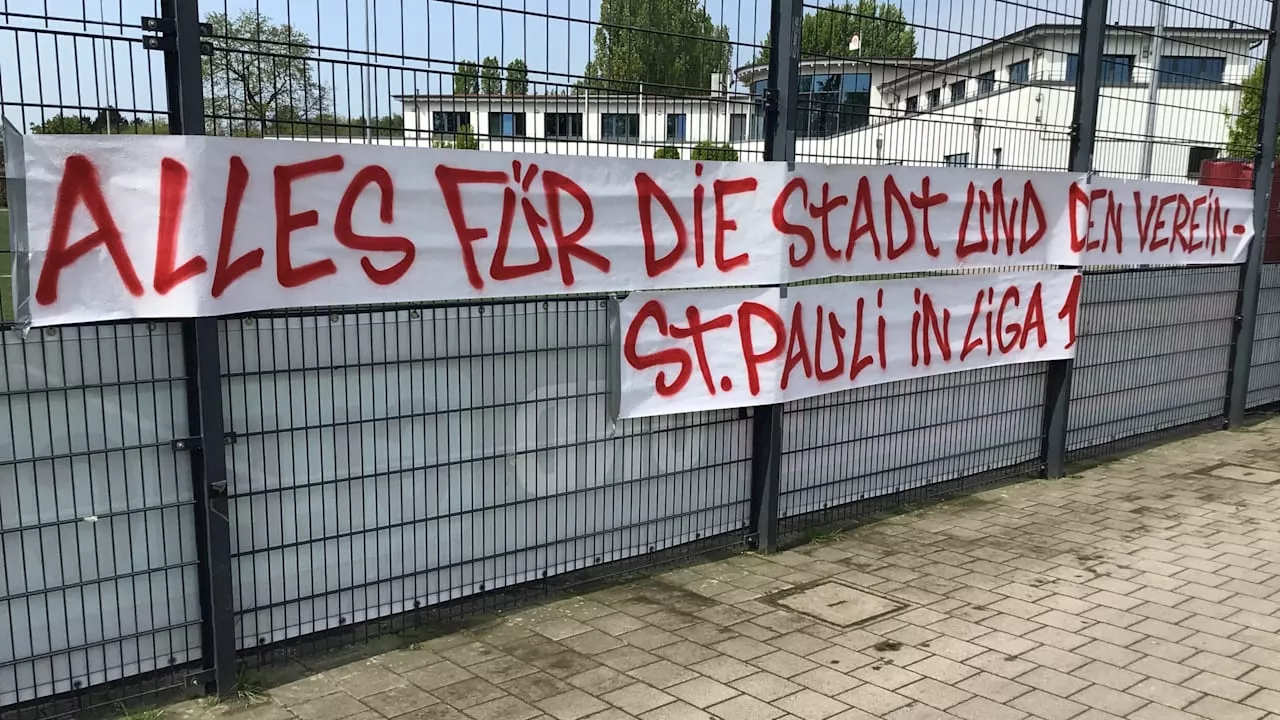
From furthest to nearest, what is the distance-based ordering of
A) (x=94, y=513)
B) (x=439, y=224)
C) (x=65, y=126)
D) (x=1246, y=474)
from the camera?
(x=1246, y=474)
(x=439, y=224)
(x=94, y=513)
(x=65, y=126)

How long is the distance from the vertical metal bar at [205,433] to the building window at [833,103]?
10.1 feet

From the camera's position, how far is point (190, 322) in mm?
3609

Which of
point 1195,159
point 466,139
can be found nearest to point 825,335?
point 466,139

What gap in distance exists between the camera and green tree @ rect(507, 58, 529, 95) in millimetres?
4316

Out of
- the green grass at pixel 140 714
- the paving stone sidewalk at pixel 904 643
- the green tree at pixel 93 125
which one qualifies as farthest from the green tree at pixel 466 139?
the green grass at pixel 140 714

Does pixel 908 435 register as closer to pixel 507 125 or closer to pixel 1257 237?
pixel 507 125

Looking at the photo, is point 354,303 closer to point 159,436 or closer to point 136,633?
point 159,436

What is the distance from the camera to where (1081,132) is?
6859mm

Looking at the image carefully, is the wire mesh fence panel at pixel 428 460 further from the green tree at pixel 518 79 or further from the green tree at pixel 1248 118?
the green tree at pixel 1248 118

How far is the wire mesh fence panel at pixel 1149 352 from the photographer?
747 cm

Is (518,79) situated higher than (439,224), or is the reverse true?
(518,79)

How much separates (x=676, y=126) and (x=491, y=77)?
1.10 metres

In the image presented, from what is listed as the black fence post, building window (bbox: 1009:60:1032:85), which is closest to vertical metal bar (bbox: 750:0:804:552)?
building window (bbox: 1009:60:1032:85)

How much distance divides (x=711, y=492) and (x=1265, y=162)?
6.32m
